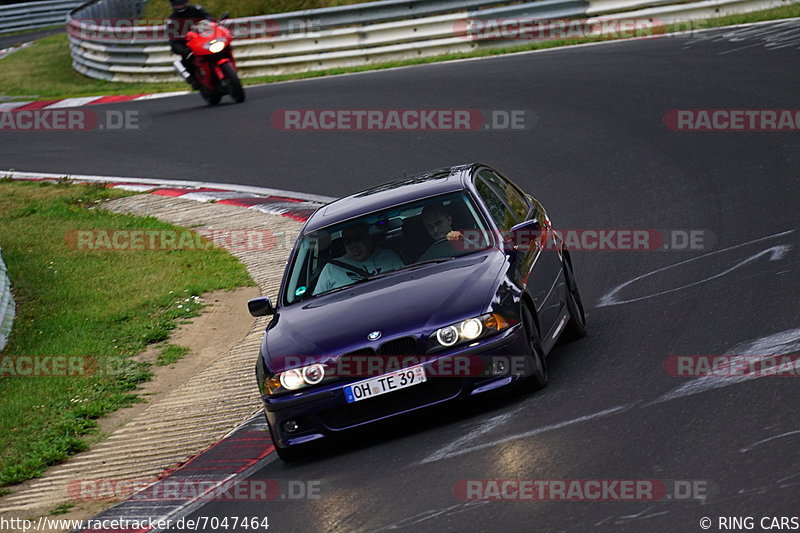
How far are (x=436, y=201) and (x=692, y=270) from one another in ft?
8.00

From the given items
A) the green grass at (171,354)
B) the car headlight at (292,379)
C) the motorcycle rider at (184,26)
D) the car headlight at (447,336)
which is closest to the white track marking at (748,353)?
the car headlight at (447,336)

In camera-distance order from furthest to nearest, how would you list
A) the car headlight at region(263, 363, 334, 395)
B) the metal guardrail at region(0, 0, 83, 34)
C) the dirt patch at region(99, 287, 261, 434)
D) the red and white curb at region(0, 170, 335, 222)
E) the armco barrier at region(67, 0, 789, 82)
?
the metal guardrail at region(0, 0, 83, 34) < the armco barrier at region(67, 0, 789, 82) < the red and white curb at region(0, 170, 335, 222) < the dirt patch at region(99, 287, 261, 434) < the car headlight at region(263, 363, 334, 395)

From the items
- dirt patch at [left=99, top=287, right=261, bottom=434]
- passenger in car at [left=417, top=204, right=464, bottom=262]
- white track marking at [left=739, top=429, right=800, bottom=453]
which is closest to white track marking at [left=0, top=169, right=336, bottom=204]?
dirt patch at [left=99, top=287, right=261, bottom=434]

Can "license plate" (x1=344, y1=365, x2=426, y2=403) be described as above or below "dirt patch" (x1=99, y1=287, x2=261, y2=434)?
above

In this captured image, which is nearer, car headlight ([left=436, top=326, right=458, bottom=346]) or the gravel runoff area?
car headlight ([left=436, top=326, right=458, bottom=346])

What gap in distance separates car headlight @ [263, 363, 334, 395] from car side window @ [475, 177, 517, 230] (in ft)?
6.00

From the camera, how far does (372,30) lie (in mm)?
23438

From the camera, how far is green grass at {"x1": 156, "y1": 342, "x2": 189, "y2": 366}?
990cm

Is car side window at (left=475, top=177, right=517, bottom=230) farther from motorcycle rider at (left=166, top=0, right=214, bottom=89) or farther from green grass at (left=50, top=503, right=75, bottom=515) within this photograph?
motorcycle rider at (left=166, top=0, right=214, bottom=89)

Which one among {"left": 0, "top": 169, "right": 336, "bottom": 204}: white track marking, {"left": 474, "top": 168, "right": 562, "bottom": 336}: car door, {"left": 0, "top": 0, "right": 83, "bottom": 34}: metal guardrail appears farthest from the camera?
{"left": 0, "top": 0, "right": 83, "bottom": 34}: metal guardrail

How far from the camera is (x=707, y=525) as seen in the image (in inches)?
186

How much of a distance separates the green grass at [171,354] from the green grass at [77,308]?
0.16 metres

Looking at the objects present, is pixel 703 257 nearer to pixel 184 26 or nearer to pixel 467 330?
pixel 467 330

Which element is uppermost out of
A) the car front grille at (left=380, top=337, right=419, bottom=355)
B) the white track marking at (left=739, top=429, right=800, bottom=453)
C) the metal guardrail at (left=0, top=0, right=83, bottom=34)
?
the car front grille at (left=380, top=337, right=419, bottom=355)
